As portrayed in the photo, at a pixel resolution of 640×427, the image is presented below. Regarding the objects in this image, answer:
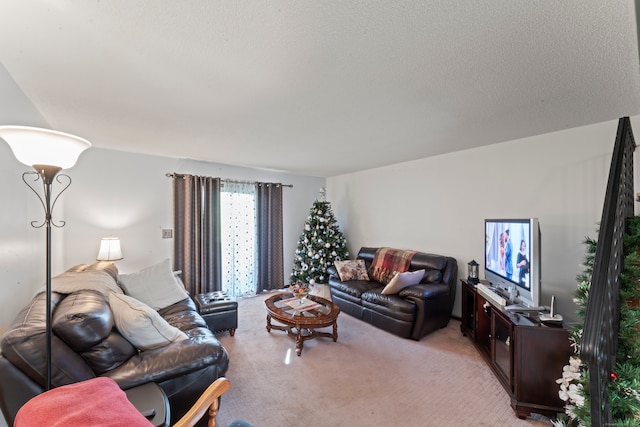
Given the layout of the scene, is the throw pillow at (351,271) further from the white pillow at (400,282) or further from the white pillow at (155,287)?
the white pillow at (155,287)

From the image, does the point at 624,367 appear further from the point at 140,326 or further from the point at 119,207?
the point at 119,207

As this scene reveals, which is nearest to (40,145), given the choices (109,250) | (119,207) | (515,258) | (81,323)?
(81,323)

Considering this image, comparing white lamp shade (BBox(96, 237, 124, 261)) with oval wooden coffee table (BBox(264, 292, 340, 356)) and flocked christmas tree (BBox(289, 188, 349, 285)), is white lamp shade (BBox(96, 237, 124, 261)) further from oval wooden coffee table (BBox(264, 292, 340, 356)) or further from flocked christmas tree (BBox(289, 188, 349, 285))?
flocked christmas tree (BBox(289, 188, 349, 285))

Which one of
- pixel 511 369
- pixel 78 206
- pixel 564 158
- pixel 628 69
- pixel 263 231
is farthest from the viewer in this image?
pixel 263 231

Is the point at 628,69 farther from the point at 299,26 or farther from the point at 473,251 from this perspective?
the point at 473,251

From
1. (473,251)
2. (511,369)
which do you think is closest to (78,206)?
(511,369)

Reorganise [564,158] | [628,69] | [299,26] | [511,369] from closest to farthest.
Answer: [299,26] → [628,69] → [511,369] → [564,158]

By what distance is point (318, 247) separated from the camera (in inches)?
190

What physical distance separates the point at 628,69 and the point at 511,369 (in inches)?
86.1

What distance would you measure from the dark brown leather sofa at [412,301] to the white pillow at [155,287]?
7.33 feet

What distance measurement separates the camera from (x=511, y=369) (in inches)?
77.1

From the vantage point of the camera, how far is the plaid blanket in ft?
12.7

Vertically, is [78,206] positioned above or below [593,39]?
below

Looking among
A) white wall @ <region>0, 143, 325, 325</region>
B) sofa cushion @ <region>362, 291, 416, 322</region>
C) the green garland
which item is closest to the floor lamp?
white wall @ <region>0, 143, 325, 325</region>
